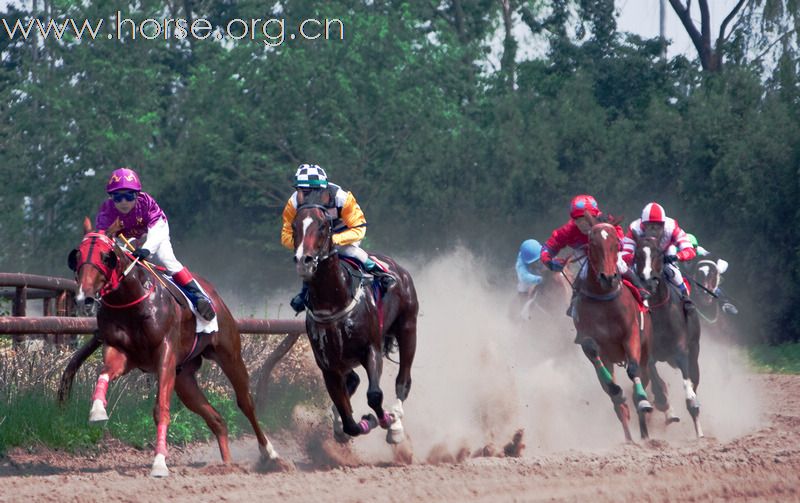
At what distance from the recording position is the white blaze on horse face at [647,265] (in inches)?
518

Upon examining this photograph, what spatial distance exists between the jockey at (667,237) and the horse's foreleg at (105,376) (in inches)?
240

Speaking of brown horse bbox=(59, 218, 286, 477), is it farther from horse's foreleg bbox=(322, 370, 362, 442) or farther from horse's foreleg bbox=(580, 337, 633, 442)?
horse's foreleg bbox=(580, 337, 633, 442)

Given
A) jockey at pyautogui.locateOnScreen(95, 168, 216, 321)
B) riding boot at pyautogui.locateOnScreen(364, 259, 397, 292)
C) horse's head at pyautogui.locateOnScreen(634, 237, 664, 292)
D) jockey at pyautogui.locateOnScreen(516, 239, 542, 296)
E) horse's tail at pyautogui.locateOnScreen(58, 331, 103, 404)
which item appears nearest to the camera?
jockey at pyautogui.locateOnScreen(95, 168, 216, 321)

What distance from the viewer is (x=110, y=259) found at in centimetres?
930

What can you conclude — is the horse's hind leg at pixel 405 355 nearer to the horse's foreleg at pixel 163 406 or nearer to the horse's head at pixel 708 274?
the horse's foreleg at pixel 163 406

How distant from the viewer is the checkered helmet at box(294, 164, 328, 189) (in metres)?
10.2

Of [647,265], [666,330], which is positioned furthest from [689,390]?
[647,265]

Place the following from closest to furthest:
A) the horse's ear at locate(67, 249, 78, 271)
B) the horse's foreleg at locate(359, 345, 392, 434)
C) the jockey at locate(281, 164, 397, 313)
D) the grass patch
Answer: the horse's ear at locate(67, 249, 78, 271), the horse's foreleg at locate(359, 345, 392, 434), the jockey at locate(281, 164, 397, 313), the grass patch

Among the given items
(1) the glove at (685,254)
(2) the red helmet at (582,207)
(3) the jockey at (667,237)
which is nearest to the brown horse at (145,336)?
(2) the red helmet at (582,207)

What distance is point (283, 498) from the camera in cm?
816

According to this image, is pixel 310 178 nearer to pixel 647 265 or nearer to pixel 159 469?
pixel 159 469

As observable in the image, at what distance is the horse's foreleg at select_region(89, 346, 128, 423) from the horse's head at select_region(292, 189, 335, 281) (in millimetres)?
1528

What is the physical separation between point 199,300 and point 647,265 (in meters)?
5.16

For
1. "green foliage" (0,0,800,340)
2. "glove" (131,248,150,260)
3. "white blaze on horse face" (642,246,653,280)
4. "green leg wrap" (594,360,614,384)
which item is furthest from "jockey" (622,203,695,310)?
"green foliage" (0,0,800,340)
